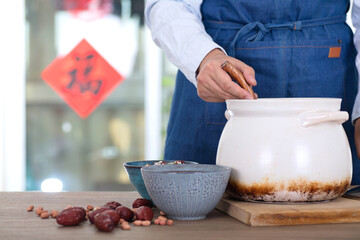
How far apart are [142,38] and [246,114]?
110 inches

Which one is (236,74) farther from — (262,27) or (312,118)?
(262,27)

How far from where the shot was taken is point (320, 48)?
53.2 inches

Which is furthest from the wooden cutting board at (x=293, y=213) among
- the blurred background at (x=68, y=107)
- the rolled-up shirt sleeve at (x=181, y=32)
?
the blurred background at (x=68, y=107)

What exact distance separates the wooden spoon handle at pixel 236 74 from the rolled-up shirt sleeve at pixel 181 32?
167 mm

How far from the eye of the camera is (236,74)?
1008 mm

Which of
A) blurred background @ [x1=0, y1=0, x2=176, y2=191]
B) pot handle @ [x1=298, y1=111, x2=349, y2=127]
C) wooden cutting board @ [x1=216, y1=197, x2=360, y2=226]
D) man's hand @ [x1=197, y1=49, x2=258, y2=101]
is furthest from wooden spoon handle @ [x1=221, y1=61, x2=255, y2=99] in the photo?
blurred background @ [x1=0, y1=0, x2=176, y2=191]

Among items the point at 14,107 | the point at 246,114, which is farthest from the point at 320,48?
the point at 14,107

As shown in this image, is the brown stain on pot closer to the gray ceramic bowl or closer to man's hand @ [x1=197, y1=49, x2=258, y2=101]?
the gray ceramic bowl

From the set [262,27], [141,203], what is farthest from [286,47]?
[141,203]

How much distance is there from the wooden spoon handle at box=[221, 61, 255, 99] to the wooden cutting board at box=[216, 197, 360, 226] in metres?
0.24

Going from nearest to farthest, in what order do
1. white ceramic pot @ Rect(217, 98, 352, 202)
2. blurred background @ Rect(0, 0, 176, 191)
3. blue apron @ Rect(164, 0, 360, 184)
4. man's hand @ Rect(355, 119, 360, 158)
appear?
white ceramic pot @ Rect(217, 98, 352, 202)
man's hand @ Rect(355, 119, 360, 158)
blue apron @ Rect(164, 0, 360, 184)
blurred background @ Rect(0, 0, 176, 191)

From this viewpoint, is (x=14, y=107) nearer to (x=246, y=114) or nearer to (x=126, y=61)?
(x=126, y=61)

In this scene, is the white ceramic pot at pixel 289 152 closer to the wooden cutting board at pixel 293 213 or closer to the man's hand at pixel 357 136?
the wooden cutting board at pixel 293 213

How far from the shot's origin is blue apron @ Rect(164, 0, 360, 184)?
53.1 inches
